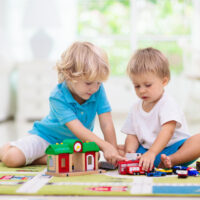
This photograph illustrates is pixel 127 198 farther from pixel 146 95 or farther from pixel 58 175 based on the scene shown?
pixel 146 95

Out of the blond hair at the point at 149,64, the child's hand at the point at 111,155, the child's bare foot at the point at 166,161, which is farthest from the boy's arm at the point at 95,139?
the blond hair at the point at 149,64

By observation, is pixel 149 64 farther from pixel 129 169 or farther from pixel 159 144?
pixel 129 169

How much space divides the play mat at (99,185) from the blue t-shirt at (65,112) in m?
0.25

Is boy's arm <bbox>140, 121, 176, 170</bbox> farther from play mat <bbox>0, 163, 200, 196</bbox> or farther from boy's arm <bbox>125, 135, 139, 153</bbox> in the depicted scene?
boy's arm <bbox>125, 135, 139, 153</bbox>

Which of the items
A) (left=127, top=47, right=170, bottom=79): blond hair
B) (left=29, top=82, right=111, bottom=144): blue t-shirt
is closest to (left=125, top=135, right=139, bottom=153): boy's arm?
(left=29, top=82, right=111, bottom=144): blue t-shirt

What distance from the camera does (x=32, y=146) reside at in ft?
4.96

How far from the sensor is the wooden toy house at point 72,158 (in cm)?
119

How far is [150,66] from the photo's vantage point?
137 cm

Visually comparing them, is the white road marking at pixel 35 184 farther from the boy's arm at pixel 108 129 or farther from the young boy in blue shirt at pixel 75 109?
the boy's arm at pixel 108 129

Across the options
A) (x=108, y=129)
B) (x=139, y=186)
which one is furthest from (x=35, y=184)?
(x=108, y=129)

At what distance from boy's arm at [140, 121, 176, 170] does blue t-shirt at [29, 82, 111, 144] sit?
0.27 m

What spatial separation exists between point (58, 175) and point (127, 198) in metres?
0.33

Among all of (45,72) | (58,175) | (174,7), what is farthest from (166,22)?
(58,175)

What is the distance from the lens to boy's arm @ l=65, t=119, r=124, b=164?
1.29m
